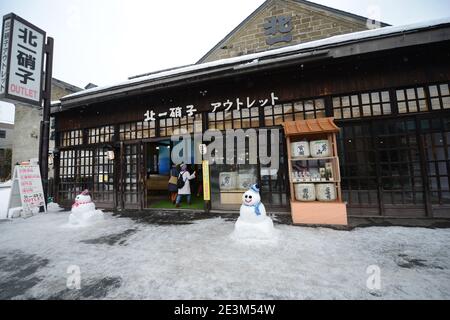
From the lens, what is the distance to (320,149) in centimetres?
578

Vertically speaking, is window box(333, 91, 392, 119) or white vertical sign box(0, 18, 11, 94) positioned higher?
white vertical sign box(0, 18, 11, 94)

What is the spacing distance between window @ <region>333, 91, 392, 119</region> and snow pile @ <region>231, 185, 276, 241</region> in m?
4.26

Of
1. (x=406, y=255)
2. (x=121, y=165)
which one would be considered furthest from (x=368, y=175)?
(x=121, y=165)

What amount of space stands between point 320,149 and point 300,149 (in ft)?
1.81

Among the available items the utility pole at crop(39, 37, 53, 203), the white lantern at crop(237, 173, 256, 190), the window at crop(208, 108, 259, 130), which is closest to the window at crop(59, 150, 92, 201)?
the utility pole at crop(39, 37, 53, 203)

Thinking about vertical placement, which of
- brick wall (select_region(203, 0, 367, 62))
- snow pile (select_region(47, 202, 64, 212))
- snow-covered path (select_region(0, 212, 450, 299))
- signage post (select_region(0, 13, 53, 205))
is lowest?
snow-covered path (select_region(0, 212, 450, 299))

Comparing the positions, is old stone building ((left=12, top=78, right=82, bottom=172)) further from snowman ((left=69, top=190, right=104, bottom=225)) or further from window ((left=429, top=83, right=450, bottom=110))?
window ((left=429, top=83, right=450, bottom=110))

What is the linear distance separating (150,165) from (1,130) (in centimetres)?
3749

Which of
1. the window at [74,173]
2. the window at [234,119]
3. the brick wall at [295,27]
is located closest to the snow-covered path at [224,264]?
the window at [234,119]

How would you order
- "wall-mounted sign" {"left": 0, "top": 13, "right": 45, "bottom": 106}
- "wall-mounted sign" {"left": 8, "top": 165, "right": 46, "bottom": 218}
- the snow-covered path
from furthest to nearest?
1. "wall-mounted sign" {"left": 8, "top": 165, "right": 46, "bottom": 218}
2. "wall-mounted sign" {"left": 0, "top": 13, "right": 45, "bottom": 106}
3. the snow-covered path

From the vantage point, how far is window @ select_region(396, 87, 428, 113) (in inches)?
230

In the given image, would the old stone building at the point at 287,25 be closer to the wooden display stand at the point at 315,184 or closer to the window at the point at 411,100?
the window at the point at 411,100

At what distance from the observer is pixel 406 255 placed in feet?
11.8
